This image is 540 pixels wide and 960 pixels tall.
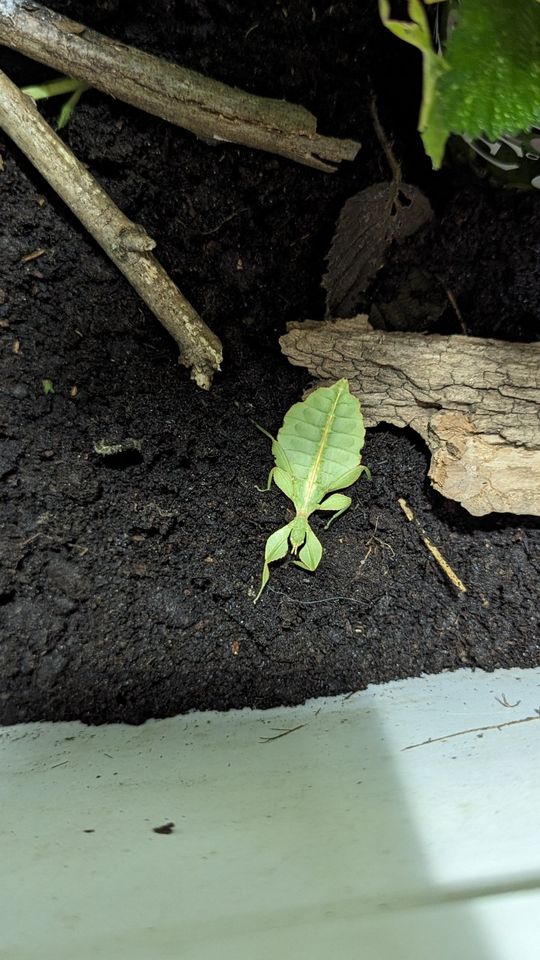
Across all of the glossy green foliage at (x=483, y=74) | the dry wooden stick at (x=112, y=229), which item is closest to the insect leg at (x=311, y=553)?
the dry wooden stick at (x=112, y=229)

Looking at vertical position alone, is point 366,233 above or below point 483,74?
below

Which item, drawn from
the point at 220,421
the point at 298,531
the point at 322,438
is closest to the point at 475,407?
the point at 322,438

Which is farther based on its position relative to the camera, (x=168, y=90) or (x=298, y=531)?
(x=298, y=531)

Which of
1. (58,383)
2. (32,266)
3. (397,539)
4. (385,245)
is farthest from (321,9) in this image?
(397,539)

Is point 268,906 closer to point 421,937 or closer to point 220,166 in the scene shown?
point 421,937

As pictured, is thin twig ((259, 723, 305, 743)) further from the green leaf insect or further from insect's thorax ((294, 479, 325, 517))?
insect's thorax ((294, 479, 325, 517))

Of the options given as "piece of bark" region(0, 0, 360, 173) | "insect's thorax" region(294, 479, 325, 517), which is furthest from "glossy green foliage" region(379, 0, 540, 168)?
"insect's thorax" region(294, 479, 325, 517)

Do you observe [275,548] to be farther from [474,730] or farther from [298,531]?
[474,730]

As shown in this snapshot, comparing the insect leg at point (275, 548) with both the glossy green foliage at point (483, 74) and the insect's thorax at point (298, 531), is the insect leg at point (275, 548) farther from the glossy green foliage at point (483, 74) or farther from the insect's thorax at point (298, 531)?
the glossy green foliage at point (483, 74)
